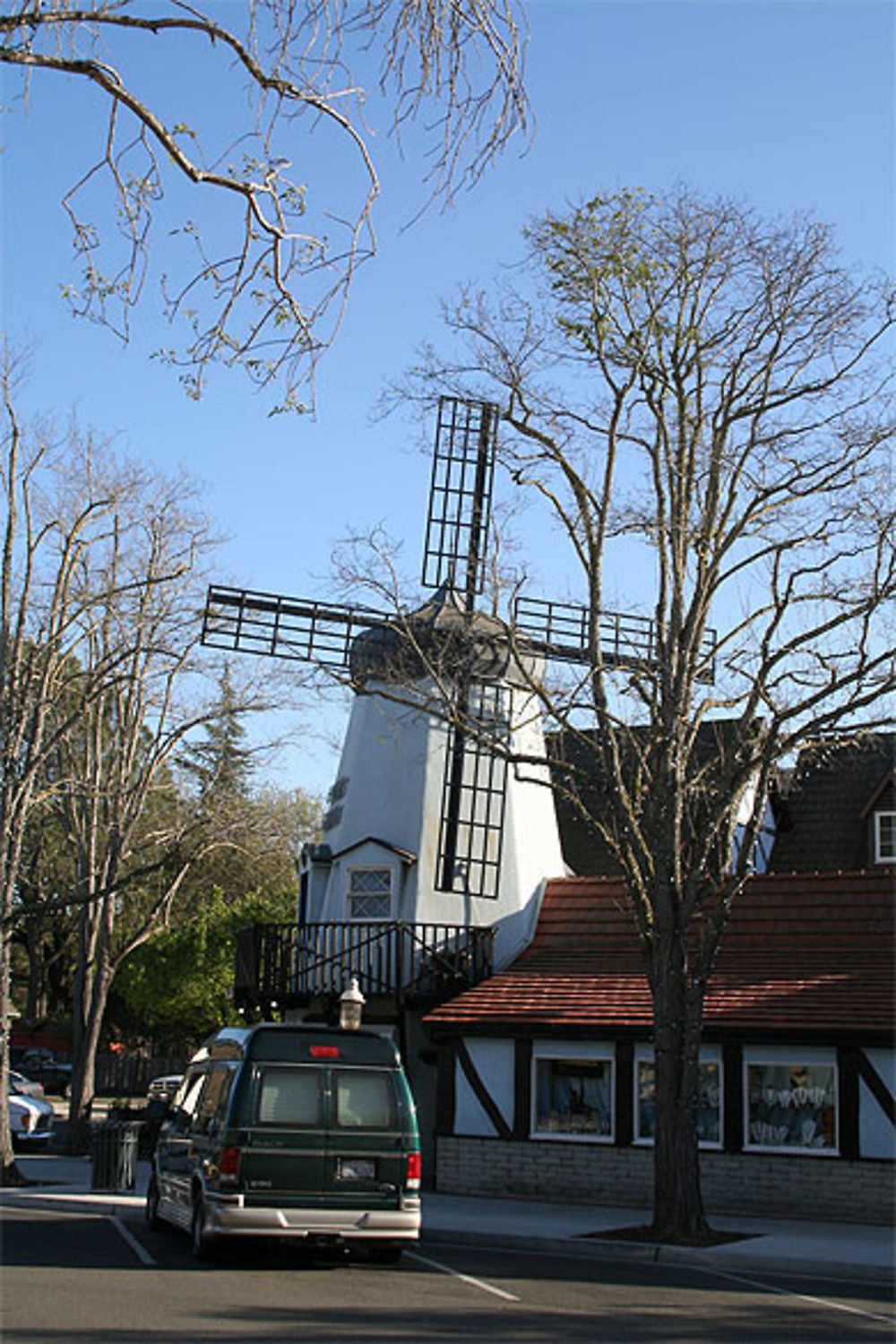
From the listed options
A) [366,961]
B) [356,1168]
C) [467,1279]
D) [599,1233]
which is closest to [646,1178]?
[599,1233]

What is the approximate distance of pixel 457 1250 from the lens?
16.2m

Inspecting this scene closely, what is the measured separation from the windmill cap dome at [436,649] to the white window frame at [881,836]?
28.2 ft

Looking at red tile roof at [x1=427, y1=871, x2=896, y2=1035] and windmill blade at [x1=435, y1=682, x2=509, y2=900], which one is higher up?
windmill blade at [x1=435, y1=682, x2=509, y2=900]

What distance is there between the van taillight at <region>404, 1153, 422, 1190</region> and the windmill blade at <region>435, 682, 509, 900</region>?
12464mm

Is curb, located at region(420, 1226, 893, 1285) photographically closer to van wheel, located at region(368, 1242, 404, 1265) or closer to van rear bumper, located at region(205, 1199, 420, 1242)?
van wheel, located at region(368, 1242, 404, 1265)

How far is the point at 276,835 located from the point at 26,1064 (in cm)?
2794

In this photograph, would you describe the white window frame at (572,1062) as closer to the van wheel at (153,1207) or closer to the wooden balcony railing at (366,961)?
the wooden balcony railing at (366,961)

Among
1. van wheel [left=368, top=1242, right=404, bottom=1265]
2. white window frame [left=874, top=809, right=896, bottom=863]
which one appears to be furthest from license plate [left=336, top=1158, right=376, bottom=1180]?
white window frame [left=874, top=809, right=896, bottom=863]

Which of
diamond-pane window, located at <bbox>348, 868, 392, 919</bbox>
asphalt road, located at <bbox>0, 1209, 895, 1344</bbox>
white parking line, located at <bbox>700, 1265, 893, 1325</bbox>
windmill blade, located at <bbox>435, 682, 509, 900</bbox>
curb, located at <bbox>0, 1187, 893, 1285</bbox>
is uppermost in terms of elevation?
windmill blade, located at <bbox>435, 682, 509, 900</bbox>

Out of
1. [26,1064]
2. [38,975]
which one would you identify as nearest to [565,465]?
[26,1064]

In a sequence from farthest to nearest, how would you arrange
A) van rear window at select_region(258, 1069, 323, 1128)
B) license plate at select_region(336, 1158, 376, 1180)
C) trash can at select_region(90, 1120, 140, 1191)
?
trash can at select_region(90, 1120, 140, 1191) → van rear window at select_region(258, 1069, 323, 1128) → license plate at select_region(336, 1158, 376, 1180)

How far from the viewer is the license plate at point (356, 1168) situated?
13562mm

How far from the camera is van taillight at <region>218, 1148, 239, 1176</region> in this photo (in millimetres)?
13273

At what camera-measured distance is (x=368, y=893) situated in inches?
1060
